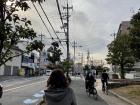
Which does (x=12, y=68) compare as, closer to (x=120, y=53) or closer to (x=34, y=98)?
(x=120, y=53)

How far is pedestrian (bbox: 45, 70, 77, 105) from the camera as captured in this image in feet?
21.5

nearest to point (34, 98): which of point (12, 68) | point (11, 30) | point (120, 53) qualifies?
point (11, 30)

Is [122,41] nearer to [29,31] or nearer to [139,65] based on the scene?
[139,65]

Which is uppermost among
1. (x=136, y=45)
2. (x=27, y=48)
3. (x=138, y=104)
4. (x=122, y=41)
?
(x=122, y=41)

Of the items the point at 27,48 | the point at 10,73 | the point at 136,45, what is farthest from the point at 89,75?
the point at 10,73

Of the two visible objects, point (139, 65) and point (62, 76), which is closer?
point (62, 76)

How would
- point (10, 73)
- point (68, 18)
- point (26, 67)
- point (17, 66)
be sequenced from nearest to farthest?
point (68, 18), point (10, 73), point (17, 66), point (26, 67)

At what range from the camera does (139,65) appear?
91.1 meters

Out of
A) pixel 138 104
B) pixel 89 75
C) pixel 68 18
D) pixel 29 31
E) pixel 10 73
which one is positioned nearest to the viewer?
pixel 29 31

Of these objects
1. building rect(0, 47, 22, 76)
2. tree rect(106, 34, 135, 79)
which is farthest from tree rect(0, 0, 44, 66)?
building rect(0, 47, 22, 76)

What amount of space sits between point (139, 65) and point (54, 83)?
85.9m

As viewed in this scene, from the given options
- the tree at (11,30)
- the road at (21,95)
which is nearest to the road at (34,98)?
the road at (21,95)

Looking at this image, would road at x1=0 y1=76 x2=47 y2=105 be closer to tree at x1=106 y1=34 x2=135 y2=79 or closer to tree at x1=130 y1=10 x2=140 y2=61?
tree at x1=130 y1=10 x2=140 y2=61

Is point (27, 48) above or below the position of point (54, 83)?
above
